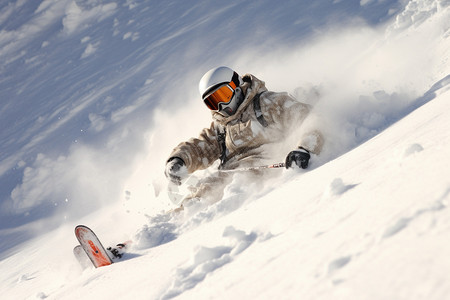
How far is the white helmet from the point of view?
5.29 meters

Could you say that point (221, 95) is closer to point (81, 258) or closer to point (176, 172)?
point (176, 172)

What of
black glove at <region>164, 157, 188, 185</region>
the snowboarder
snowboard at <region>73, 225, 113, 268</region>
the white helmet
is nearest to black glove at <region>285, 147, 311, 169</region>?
the snowboarder

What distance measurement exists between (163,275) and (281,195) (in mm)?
1287

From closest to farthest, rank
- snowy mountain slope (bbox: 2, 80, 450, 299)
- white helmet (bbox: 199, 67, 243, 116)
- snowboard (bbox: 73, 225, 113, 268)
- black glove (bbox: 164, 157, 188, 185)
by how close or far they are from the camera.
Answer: snowy mountain slope (bbox: 2, 80, 450, 299) < snowboard (bbox: 73, 225, 113, 268) < white helmet (bbox: 199, 67, 243, 116) < black glove (bbox: 164, 157, 188, 185)

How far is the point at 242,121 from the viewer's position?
18.6ft

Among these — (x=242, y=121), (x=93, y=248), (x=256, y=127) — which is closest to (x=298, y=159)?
(x=256, y=127)

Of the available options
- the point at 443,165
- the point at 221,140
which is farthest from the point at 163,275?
the point at 221,140

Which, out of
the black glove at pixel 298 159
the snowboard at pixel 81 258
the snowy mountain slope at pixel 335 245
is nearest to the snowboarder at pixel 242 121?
the black glove at pixel 298 159

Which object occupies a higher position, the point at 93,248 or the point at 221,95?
the point at 221,95

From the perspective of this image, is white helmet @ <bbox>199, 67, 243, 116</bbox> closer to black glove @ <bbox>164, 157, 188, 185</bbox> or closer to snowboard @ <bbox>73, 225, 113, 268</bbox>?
black glove @ <bbox>164, 157, 188, 185</bbox>

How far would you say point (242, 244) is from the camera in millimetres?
2400

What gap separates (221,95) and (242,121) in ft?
1.86

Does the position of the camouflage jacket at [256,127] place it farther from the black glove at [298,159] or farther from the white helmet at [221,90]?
the black glove at [298,159]

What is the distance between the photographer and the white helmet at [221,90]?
17.4 ft
